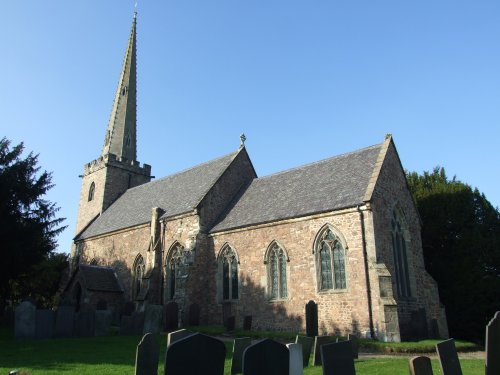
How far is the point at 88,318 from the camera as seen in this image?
61.7ft

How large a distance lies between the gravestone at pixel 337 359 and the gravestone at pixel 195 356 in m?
1.87

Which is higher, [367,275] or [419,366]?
[367,275]

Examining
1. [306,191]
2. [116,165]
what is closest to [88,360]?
[306,191]

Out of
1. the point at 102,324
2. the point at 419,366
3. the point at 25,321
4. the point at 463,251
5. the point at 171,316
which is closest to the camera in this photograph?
the point at 419,366

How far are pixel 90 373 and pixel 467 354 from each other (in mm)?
13178

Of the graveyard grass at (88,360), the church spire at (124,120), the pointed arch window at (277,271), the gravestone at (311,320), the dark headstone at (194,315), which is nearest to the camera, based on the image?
the graveyard grass at (88,360)

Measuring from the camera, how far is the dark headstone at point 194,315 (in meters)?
21.5

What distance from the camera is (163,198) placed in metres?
29.5

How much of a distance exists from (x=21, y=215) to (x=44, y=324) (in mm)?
5704

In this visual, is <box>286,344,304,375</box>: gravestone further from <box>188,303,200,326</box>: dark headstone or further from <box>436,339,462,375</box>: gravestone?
<box>188,303,200,326</box>: dark headstone

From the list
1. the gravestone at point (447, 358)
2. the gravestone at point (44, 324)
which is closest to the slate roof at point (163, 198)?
the gravestone at point (44, 324)

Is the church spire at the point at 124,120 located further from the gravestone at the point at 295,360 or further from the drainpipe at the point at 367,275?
the gravestone at the point at 295,360

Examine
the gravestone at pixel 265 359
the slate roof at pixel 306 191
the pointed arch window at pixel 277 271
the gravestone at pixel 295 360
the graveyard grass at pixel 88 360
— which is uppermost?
the slate roof at pixel 306 191

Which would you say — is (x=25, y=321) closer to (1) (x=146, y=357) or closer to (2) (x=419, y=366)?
(1) (x=146, y=357)
